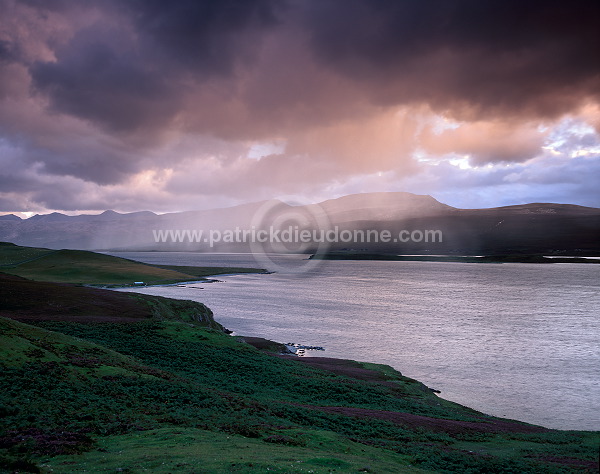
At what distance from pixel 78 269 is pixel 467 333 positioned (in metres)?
148

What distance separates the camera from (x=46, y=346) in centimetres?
3459

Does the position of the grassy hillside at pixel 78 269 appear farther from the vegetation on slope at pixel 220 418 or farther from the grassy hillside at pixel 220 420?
the vegetation on slope at pixel 220 418

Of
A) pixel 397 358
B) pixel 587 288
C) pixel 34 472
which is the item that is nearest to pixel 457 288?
pixel 587 288

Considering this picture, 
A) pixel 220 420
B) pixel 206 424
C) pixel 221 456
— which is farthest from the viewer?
pixel 220 420

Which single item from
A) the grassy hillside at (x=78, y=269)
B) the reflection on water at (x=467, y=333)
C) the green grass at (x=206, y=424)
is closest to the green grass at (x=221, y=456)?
the green grass at (x=206, y=424)

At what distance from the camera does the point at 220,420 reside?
26.7 m

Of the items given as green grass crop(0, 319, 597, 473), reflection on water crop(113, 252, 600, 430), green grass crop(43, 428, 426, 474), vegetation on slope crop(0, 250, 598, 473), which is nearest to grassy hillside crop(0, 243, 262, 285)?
reflection on water crop(113, 252, 600, 430)

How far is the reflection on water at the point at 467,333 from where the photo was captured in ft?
166

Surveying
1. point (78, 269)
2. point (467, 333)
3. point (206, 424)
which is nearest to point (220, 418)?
point (206, 424)

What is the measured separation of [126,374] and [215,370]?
42.4ft

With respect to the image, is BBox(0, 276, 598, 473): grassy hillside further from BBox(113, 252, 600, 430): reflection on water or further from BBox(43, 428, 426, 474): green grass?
BBox(113, 252, 600, 430): reflection on water

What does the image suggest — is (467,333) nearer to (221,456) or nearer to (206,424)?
(206,424)

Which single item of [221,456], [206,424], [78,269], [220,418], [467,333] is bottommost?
[467,333]

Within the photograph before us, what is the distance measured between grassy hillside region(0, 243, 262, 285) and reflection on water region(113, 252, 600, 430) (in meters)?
24.8
